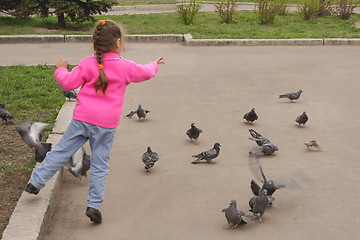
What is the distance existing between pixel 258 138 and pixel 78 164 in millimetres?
2257

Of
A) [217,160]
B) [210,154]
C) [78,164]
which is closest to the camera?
[78,164]

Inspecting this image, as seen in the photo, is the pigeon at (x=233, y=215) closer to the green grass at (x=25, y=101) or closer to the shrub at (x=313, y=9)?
the green grass at (x=25, y=101)

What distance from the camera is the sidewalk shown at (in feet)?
15.4

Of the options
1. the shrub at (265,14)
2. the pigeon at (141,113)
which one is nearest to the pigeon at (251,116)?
the pigeon at (141,113)

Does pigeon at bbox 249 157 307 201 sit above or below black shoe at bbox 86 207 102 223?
above

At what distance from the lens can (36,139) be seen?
18.3ft

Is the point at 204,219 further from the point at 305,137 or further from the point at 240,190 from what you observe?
the point at 305,137

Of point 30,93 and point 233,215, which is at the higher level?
point 30,93

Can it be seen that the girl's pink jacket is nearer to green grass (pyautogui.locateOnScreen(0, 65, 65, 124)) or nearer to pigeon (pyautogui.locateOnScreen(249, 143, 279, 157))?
pigeon (pyautogui.locateOnScreen(249, 143, 279, 157))

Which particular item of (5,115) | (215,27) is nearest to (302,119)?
(5,115)

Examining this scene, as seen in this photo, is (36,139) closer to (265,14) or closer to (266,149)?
(266,149)

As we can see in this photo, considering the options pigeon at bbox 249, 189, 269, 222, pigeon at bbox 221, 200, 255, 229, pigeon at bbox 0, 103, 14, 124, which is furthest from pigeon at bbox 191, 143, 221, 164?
pigeon at bbox 0, 103, 14, 124

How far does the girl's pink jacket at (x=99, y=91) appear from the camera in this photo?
4.61 metres

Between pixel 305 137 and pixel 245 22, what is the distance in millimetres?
10914
